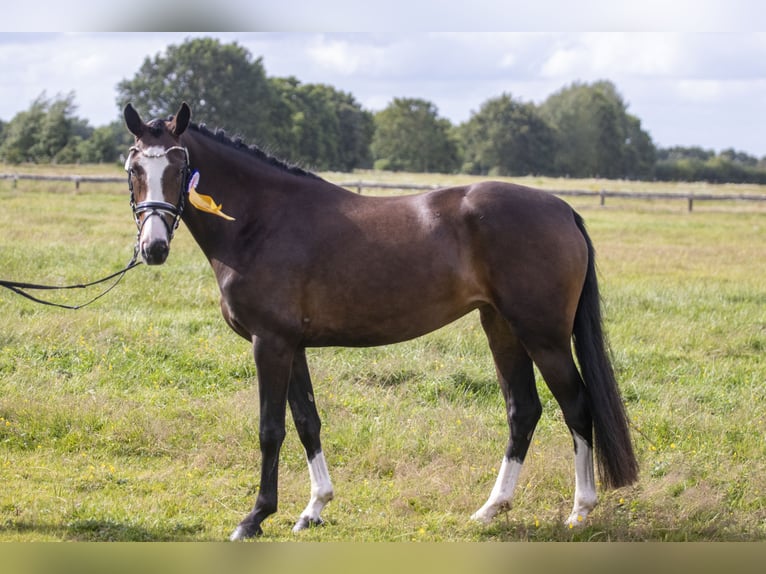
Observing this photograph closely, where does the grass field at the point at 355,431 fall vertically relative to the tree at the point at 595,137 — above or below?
below

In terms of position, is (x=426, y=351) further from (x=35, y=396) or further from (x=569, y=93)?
(x=569, y=93)

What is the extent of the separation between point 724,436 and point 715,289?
6.69m

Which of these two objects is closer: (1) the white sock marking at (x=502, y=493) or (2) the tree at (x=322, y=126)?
(1) the white sock marking at (x=502, y=493)

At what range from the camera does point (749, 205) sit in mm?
32562

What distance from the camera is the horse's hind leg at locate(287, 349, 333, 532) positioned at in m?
4.82

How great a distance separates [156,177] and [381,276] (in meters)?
1.42

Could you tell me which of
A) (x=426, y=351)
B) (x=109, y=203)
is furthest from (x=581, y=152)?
(x=426, y=351)

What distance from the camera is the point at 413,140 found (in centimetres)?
8188

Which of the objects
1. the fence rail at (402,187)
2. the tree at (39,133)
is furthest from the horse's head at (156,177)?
the tree at (39,133)

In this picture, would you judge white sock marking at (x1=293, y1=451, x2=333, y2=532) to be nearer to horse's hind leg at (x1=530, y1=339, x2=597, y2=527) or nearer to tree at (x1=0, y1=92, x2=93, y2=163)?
horse's hind leg at (x1=530, y1=339, x2=597, y2=527)

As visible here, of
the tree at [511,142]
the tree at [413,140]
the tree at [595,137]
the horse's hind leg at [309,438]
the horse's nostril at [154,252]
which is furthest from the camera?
the tree at [413,140]

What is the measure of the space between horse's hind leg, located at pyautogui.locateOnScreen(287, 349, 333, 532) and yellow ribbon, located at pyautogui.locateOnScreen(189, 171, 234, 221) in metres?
1.02

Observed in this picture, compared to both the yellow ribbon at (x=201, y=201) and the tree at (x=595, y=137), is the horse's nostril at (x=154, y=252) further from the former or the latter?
the tree at (x=595, y=137)

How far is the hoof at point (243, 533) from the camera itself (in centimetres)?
454
